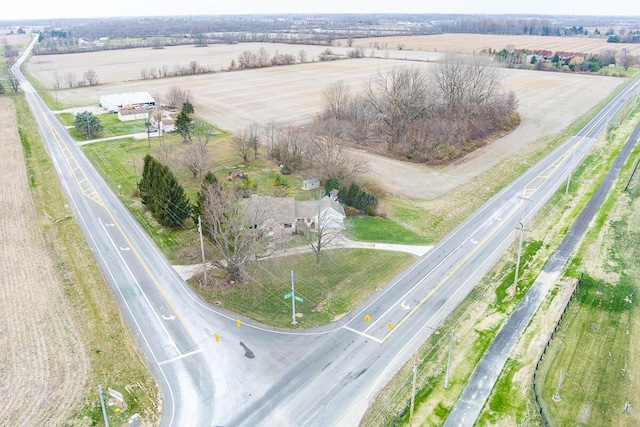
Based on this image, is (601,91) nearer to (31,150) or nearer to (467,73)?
→ (467,73)

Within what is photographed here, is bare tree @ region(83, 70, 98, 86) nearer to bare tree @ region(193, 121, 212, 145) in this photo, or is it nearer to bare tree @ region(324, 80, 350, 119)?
bare tree @ region(193, 121, 212, 145)

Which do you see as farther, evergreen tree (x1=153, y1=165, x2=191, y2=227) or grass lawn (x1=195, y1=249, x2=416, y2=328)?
evergreen tree (x1=153, y1=165, x2=191, y2=227)

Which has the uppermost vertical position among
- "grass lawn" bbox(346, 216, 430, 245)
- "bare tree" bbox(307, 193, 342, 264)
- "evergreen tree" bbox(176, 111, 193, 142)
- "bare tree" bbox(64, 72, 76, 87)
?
"bare tree" bbox(64, 72, 76, 87)

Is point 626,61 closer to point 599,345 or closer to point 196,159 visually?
point 196,159

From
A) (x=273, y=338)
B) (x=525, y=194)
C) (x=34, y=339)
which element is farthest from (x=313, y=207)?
(x=525, y=194)

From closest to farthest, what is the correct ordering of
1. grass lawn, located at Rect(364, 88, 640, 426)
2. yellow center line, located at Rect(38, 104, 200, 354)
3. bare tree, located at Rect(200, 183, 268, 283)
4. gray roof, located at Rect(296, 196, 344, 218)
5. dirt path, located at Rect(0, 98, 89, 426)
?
grass lawn, located at Rect(364, 88, 640, 426) < dirt path, located at Rect(0, 98, 89, 426) < yellow center line, located at Rect(38, 104, 200, 354) < bare tree, located at Rect(200, 183, 268, 283) < gray roof, located at Rect(296, 196, 344, 218)

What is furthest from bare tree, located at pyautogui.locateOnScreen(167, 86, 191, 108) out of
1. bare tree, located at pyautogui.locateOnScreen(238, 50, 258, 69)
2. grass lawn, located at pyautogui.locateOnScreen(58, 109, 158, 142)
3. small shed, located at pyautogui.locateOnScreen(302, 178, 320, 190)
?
bare tree, located at pyautogui.locateOnScreen(238, 50, 258, 69)
